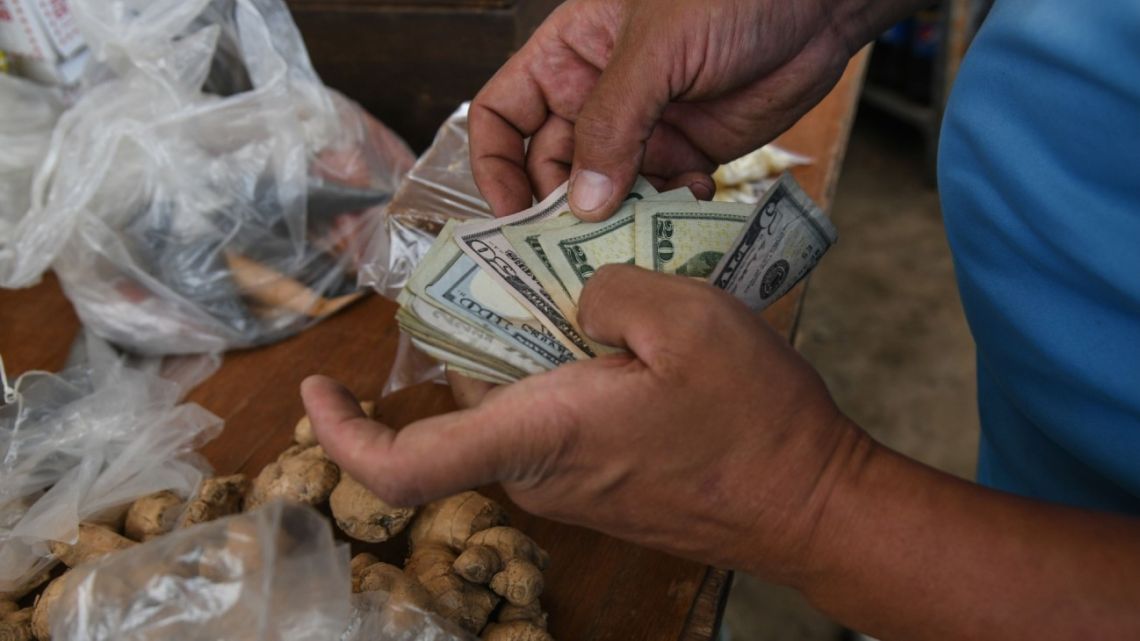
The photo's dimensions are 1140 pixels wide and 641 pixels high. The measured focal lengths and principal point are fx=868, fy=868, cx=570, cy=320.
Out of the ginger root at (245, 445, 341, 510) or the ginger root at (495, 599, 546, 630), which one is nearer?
the ginger root at (495, 599, 546, 630)

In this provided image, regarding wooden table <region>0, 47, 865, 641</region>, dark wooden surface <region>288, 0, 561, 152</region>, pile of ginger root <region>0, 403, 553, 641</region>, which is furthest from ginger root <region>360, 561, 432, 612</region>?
dark wooden surface <region>288, 0, 561, 152</region>

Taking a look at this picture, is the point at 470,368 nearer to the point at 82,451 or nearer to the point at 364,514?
the point at 364,514

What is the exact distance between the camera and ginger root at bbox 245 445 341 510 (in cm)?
89

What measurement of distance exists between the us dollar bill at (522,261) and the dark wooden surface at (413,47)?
1.90 feet

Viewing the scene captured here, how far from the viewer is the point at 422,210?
1.17 m

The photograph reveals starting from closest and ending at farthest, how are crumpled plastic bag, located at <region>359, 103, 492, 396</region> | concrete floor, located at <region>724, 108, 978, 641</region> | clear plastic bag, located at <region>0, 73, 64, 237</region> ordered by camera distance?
crumpled plastic bag, located at <region>359, 103, 492, 396</region>, clear plastic bag, located at <region>0, 73, 64, 237</region>, concrete floor, located at <region>724, 108, 978, 641</region>

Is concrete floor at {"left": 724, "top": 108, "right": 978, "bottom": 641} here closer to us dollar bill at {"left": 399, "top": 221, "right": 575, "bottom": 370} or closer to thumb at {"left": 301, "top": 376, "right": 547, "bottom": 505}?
us dollar bill at {"left": 399, "top": 221, "right": 575, "bottom": 370}

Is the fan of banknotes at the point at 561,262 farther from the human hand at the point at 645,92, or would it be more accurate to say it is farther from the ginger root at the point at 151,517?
the ginger root at the point at 151,517

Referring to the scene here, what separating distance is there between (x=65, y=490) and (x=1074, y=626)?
0.90 meters

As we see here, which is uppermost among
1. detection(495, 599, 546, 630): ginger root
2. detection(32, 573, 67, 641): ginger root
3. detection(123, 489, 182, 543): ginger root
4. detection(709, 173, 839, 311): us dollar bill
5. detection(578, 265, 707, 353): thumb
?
detection(578, 265, 707, 353): thumb

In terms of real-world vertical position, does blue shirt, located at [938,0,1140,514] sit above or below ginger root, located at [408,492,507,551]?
above

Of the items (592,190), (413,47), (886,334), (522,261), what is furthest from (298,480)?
(886,334)

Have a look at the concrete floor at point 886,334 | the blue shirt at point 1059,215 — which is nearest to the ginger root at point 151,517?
the blue shirt at point 1059,215

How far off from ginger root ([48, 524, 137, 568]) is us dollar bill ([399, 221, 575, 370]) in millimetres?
362
